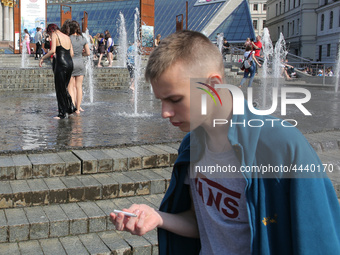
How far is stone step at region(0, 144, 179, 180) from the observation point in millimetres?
4016

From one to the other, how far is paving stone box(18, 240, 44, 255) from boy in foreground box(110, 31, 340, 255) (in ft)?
5.69

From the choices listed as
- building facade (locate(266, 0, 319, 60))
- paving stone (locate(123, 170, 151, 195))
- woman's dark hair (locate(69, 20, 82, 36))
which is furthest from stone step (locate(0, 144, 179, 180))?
building facade (locate(266, 0, 319, 60))

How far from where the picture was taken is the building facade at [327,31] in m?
55.5

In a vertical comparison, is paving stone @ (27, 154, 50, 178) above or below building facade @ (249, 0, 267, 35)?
below

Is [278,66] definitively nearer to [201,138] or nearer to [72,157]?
[72,157]

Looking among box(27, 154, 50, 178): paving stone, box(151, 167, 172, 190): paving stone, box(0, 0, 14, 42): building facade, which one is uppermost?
box(0, 0, 14, 42): building facade

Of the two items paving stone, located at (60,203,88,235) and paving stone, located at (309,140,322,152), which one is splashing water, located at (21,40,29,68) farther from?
paving stone, located at (60,203,88,235)

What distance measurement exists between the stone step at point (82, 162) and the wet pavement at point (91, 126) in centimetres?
31

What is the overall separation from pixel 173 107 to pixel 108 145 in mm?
3581

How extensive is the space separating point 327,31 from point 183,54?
6214cm

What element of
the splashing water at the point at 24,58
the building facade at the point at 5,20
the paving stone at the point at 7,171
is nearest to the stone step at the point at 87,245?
the paving stone at the point at 7,171

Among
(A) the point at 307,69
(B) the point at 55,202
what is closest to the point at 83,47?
(B) the point at 55,202

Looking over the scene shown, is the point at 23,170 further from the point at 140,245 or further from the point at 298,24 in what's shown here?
the point at 298,24

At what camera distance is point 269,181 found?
1.31m
